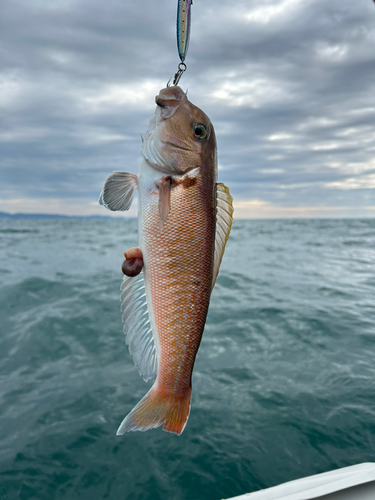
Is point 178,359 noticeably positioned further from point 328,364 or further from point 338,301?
point 338,301

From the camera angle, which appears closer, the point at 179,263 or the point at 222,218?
the point at 179,263

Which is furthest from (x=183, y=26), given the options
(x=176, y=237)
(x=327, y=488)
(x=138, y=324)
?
(x=327, y=488)

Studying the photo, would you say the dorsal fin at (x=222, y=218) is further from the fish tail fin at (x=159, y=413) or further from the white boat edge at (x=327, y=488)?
the white boat edge at (x=327, y=488)

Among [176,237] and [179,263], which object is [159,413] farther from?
[176,237]

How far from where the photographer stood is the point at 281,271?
14398 millimetres

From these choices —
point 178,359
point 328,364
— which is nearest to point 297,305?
point 328,364

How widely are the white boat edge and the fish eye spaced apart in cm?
231

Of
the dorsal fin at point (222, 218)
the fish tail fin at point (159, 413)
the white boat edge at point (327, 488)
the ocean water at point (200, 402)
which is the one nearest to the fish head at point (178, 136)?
the dorsal fin at point (222, 218)

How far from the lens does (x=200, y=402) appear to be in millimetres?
4988

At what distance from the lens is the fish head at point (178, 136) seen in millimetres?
1720

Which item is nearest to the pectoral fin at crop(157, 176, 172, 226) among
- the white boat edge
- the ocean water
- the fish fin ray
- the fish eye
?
the fish fin ray

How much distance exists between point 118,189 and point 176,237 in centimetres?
49

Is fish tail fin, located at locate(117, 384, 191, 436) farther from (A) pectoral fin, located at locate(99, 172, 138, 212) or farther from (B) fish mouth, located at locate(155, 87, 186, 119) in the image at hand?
(B) fish mouth, located at locate(155, 87, 186, 119)

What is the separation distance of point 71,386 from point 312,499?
3931 mm
